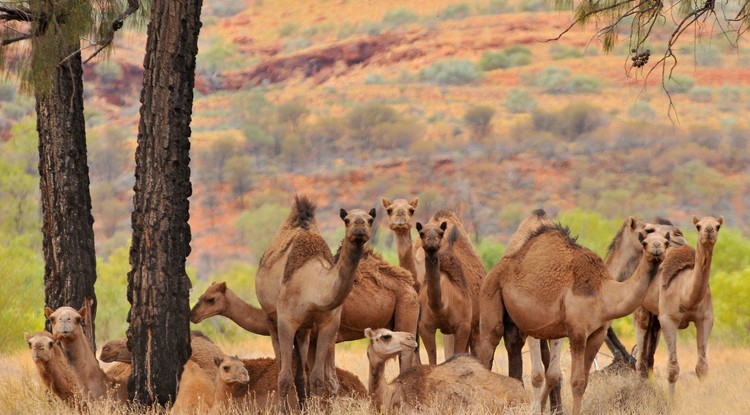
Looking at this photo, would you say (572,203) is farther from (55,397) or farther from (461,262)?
(55,397)

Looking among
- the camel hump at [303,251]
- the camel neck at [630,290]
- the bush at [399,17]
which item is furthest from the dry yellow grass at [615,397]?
the bush at [399,17]

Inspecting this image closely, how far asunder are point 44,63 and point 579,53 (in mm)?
59306

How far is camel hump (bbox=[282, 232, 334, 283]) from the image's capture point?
11.8 metres

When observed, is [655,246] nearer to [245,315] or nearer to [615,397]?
[615,397]

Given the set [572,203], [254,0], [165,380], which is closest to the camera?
[165,380]

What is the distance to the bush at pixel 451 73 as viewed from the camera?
6769 centimetres

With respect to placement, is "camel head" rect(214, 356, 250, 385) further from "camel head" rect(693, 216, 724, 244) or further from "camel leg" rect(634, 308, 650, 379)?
"camel leg" rect(634, 308, 650, 379)

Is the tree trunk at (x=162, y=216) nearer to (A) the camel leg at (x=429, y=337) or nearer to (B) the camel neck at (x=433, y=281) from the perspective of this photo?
(B) the camel neck at (x=433, y=281)

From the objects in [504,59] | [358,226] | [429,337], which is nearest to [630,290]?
[358,226]

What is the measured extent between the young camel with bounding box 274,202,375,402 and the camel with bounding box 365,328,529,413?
653 millimetres

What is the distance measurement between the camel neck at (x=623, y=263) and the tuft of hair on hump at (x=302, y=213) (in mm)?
3438

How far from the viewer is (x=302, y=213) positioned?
12.5 meters

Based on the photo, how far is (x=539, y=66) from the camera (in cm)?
6850

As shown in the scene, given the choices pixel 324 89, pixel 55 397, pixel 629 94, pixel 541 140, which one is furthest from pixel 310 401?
pixel 324 89
